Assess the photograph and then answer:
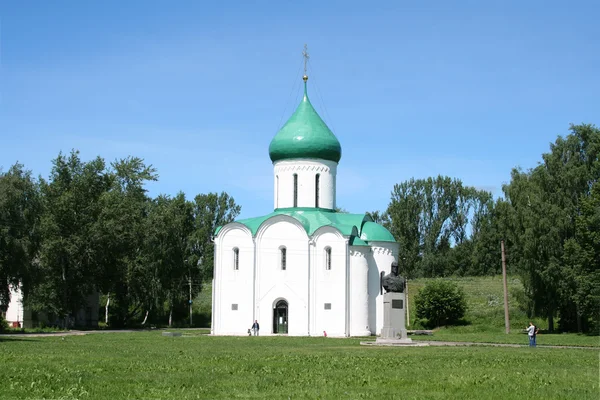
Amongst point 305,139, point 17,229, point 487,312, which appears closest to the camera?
point 17,229

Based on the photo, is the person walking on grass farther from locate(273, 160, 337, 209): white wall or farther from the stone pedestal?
locate(273, 160, 337, 209): white wall

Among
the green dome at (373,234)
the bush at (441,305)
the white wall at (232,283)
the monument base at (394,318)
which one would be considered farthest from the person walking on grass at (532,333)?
the bush at (441,305)

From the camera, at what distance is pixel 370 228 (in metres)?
41.3

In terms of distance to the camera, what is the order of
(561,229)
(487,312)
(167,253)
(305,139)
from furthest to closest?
(167,253), (487,312), (305,139), (561,229)

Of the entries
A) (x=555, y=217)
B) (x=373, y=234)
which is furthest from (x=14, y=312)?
(x=555, y=217)

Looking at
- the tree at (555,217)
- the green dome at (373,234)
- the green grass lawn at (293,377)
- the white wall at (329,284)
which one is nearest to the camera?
the green grass lawn at (293,377)

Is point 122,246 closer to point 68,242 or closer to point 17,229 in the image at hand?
point 68,242

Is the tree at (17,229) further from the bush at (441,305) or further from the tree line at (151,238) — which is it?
the bush at (441,305)

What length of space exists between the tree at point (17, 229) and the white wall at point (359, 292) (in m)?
15.3

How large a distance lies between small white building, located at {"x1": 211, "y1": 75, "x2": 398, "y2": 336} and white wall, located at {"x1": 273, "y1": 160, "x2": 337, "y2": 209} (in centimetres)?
35

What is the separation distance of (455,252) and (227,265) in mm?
33000

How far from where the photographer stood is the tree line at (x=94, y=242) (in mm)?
34000

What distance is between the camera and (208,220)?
61.9 metres

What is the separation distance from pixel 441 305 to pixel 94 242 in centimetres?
2003
